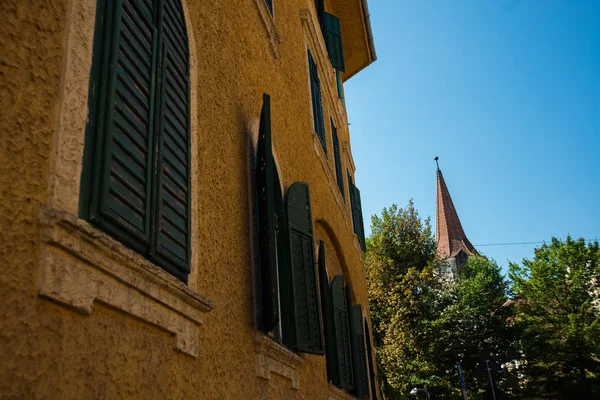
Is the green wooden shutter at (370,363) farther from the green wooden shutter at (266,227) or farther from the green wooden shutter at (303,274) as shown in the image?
the green wooden shutter at (266,227)

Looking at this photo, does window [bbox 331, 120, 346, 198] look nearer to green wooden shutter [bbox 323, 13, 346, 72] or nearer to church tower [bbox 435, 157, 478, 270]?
green wooden shutter [bbox 323, 13, 346, 72]

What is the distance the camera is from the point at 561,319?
95.7ft

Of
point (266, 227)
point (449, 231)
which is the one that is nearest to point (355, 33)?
point (266, 227)

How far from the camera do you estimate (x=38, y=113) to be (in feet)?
6.07

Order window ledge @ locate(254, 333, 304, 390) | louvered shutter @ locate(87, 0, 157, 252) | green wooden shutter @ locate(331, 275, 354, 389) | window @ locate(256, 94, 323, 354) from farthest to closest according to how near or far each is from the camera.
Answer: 1. green wooden shutter @ locate(331, 275, 354, 389)
2. window @ locate(256, 94, 323, 354)
3. window ledge @ locate(254, 333, 304, 390)
4. louvered shutter @ locate(87, 0, 157, 252)

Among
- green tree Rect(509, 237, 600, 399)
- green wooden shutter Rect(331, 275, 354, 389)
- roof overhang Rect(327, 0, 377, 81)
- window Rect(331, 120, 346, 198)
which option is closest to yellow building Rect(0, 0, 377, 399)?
green wooden shutter Rect(331, 275, 354, 389)

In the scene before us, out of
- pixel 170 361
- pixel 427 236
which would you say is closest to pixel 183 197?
pixel 170 361

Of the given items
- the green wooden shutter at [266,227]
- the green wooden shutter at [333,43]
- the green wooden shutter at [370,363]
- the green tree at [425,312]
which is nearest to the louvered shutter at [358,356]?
the green wooden shutter at [370,363]

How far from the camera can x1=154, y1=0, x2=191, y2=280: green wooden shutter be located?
2.64 meters

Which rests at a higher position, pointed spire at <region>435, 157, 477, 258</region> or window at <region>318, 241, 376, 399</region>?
pointed spire at <region>435, 157, 477, 258</region>

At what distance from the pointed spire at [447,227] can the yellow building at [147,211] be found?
59198 millimetres

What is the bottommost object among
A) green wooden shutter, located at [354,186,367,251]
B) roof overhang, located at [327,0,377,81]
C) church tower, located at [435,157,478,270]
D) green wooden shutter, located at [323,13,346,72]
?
green wooden shutter, located at [354,186,367,251]

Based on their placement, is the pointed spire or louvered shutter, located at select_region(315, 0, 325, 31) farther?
the pointed spire

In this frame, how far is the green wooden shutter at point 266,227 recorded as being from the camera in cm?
390
